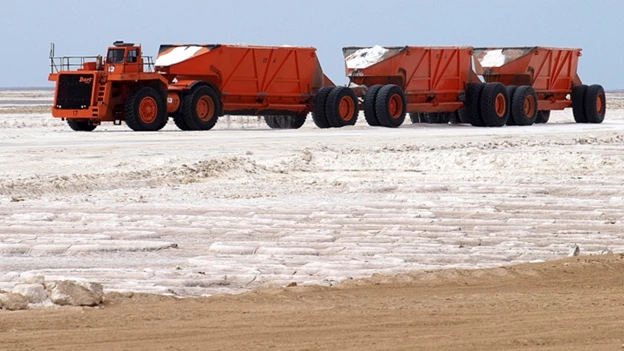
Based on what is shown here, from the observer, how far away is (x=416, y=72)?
30.6m

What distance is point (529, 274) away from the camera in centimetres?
884

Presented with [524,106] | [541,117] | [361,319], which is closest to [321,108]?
[524,106]

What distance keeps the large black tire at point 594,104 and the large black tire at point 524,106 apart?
7.05 feet

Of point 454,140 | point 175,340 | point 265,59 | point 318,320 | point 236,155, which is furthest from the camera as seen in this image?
point 265,59

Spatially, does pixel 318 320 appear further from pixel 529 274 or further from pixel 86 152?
pixel 86 152

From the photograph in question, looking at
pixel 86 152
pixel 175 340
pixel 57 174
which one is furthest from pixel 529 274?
pixel 86 152

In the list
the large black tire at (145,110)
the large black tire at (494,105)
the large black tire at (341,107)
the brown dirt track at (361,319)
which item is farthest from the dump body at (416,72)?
the brown dirt track at (361,319)

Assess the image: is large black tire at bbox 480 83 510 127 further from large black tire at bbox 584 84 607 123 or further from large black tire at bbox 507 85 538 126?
large black tire at bbox 584 84 607 123

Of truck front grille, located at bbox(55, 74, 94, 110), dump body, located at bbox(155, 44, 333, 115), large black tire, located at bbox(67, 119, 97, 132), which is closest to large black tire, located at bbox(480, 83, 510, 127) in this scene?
dump body, located at bbox(155, 44, 333, 115)

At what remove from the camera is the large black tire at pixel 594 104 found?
33688 millimetres

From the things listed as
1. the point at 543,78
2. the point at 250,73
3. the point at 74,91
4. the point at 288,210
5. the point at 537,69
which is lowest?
the point at 288,210

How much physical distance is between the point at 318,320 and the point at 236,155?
11.7m

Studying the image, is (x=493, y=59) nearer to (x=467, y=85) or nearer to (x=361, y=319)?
(x=467, y=85)

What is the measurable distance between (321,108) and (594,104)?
896 cm
